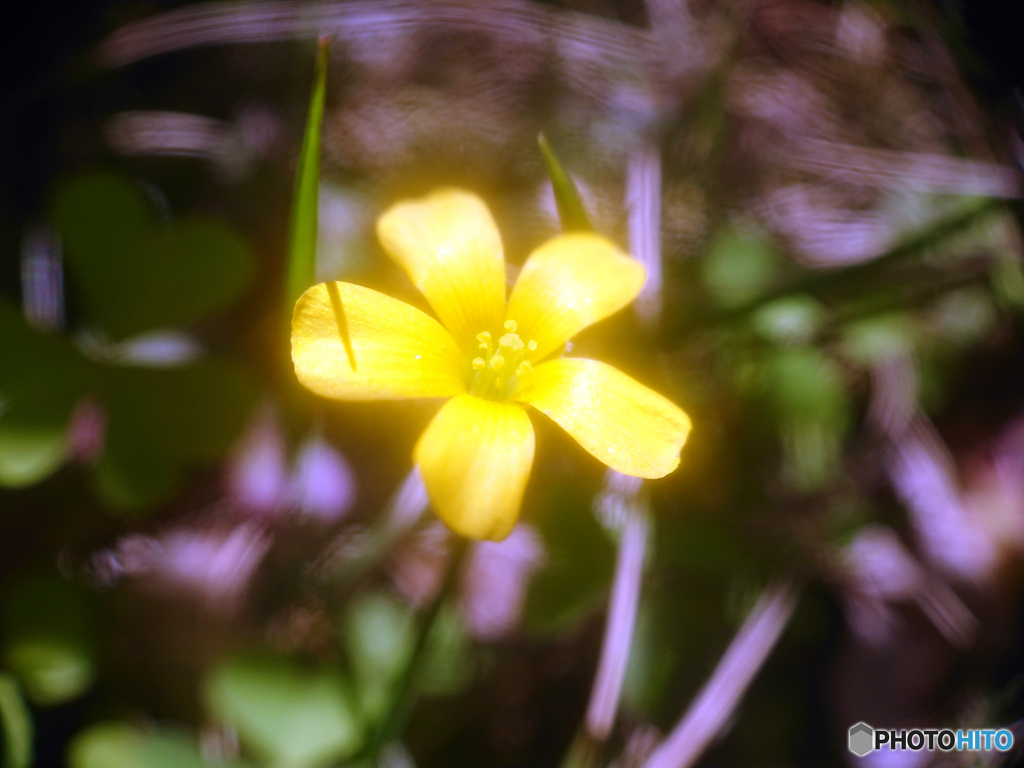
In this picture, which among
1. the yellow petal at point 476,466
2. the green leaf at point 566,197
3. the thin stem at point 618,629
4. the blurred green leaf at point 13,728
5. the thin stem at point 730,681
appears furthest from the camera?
the thin stem at point 730,681

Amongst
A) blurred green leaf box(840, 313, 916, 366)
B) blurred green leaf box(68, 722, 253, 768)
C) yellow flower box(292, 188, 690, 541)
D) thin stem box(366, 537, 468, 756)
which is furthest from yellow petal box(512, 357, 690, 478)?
blurred green leaf box(68, 722, 253, 768)

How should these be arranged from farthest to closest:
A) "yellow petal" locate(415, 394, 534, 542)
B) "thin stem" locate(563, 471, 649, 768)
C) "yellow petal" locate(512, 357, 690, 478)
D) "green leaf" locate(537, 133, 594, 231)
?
"thin stem" locate(563, 471, 649, 768) < "green leaf" locate(537, 133, 594, 231) < "yellow petal" locate(512, 357, 690, 478) < "yellow petal" locate(415, 394, 534, 542)

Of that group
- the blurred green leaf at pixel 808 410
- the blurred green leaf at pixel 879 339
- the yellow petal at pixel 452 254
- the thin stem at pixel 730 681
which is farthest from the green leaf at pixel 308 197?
the blurred green leaf at pixel 879 339

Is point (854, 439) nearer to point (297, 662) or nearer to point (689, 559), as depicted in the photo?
point (689, 559)

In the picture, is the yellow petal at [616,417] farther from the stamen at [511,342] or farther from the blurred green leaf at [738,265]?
the blurred green leaf at [738,265]

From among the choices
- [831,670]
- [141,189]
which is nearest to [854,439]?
[831,670]

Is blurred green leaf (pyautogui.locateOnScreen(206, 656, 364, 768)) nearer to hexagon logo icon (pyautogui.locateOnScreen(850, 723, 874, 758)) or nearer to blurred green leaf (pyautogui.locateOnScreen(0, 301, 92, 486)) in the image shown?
blurred green leaf (pyautogui.locateOnScreen(0, 301, 92, 486))

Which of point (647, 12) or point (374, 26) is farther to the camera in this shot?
point (647, 12)
